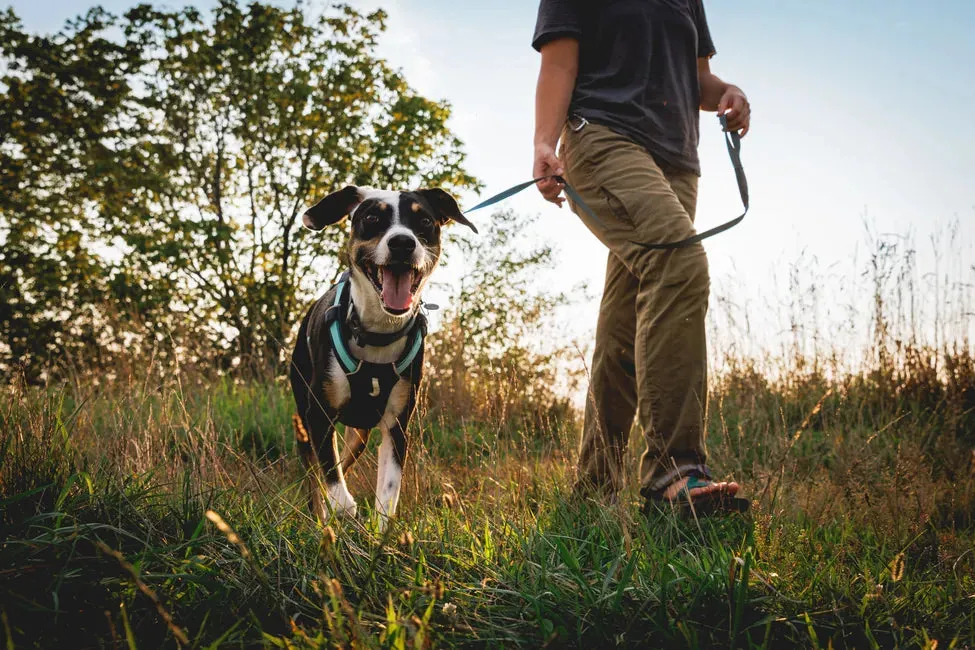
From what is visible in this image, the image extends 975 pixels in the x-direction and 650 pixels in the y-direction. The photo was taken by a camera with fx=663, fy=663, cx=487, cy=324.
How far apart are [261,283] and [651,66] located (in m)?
10.6

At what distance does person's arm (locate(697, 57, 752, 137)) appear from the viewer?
2943mm

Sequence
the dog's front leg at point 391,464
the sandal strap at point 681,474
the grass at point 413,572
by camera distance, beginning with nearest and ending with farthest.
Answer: the grass at point 413,572
the sandal strap at point 681,474
the dog's front leg at point 391,464

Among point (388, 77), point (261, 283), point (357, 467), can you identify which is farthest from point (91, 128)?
point (357, 467)

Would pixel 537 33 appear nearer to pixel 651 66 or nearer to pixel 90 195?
pixel 651 66

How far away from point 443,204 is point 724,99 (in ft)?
4.93

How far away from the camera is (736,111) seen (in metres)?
2.94

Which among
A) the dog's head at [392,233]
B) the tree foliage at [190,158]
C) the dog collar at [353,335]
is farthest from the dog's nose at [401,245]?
the tree foliage at [190,158]

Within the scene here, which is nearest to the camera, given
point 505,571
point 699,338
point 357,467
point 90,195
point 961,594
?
point 505,571

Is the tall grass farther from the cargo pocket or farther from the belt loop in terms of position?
the belt loop

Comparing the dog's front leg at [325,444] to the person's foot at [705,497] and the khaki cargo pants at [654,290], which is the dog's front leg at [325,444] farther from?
the person's foot at [705,497]

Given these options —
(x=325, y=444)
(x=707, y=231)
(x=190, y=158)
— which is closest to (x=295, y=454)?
(x=325, y=444)

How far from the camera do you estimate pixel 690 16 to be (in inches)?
120

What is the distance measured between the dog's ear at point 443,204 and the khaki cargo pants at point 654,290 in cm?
80

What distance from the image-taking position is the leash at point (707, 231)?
2521 millimetres
